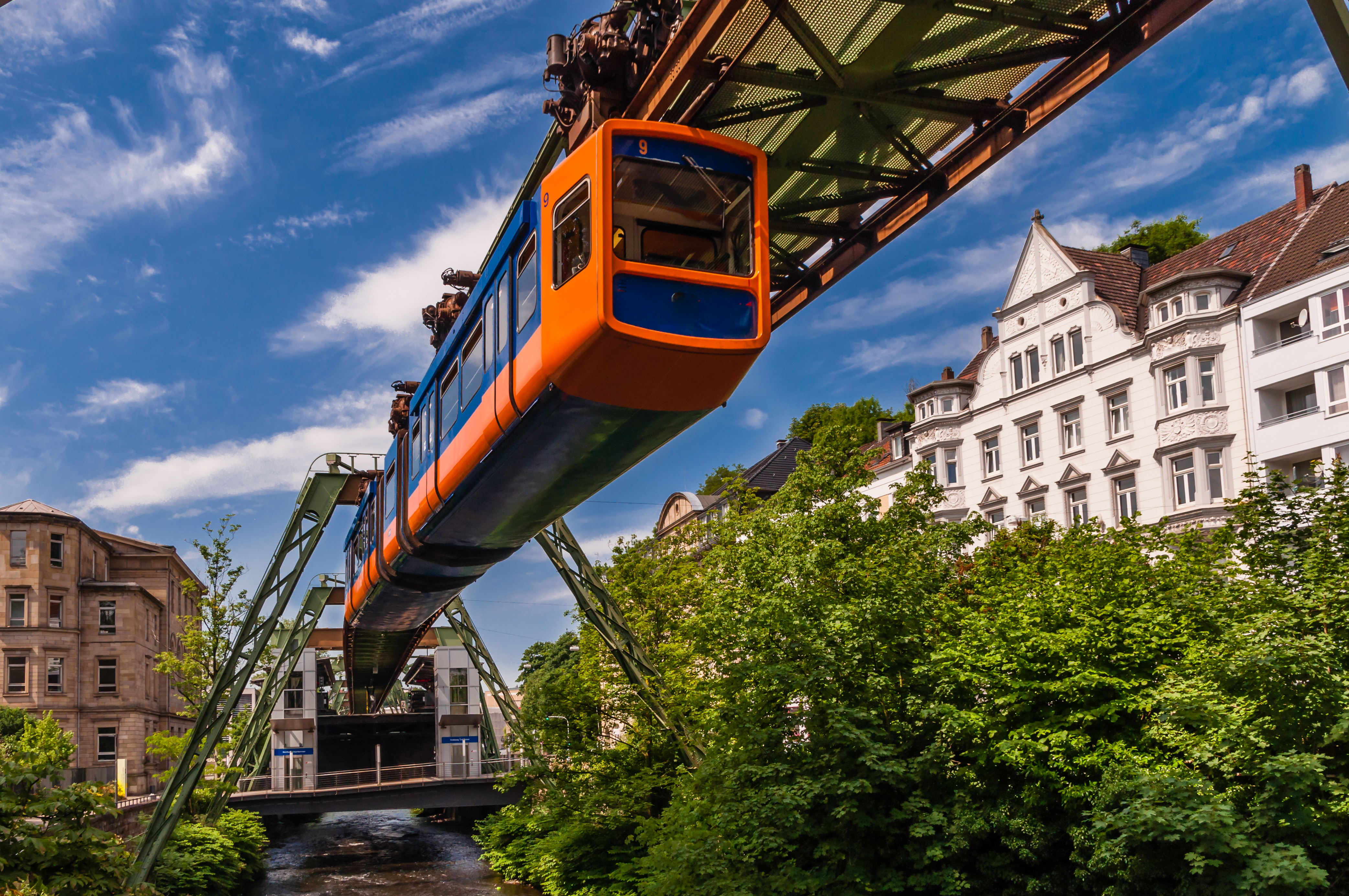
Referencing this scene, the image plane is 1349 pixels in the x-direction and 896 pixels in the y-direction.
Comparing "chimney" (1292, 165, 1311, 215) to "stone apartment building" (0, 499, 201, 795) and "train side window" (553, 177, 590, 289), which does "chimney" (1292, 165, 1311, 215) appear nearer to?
"train side window" (553, 177, 590, 289)

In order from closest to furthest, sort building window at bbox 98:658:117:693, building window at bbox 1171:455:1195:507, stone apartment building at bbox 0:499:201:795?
building window at bbox 1171:455:1195:507 → stone apartment building at bbox 0:499:201:795 → building window at bbox 98:658:117:693

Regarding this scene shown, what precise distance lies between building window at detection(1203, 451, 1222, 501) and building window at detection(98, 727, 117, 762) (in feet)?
187

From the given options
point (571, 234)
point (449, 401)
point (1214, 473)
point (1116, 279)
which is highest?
point (1116, 279)

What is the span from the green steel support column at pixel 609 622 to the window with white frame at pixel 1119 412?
18040 mm

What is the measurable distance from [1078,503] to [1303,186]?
1277 centimetres

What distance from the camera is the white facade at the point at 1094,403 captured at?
3322 cm

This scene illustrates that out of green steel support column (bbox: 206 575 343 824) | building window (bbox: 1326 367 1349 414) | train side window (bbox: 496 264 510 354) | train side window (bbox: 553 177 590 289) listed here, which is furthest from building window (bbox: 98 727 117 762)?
train side window (bbox: 553 177 590 289)

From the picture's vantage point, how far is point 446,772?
1831 inches

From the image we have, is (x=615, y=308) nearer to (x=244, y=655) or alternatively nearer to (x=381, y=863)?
(x=244, y=655)

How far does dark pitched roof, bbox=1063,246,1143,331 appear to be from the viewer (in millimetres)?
37562

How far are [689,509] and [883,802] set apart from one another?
45.3 m

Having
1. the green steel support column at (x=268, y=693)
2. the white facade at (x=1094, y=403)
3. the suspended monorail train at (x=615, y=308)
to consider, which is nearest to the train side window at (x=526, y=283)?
the suspended monorail train at (x=615, y=308)

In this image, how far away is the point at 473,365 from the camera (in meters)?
14.0

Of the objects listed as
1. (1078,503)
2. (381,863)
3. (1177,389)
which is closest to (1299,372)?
(1177,389)
